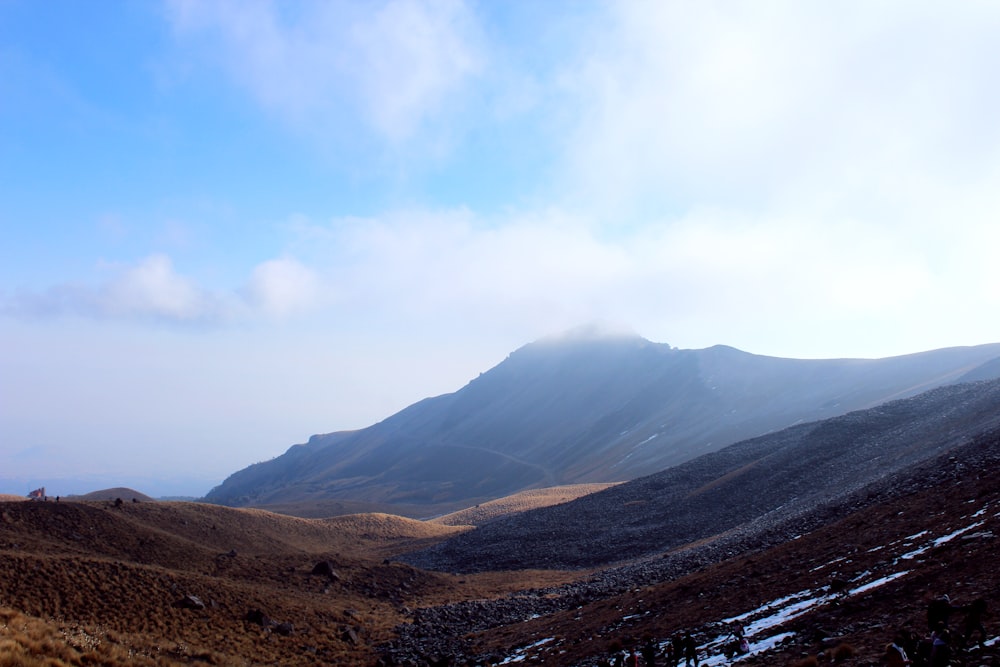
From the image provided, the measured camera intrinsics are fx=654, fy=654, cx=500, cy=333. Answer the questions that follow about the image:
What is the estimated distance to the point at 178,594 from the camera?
1048 inches

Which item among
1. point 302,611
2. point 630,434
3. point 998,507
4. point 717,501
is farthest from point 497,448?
point 998,507

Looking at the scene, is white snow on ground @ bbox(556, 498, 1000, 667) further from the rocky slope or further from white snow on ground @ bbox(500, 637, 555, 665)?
white snow on ground @ bbox(500, 637, 555, 665)

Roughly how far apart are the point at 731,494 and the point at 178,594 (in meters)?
40.5

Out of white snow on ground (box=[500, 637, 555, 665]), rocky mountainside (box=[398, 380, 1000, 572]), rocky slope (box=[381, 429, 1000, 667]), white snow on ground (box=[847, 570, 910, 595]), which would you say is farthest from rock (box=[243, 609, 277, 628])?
rocky mountainside (box=[398, 380, 1000, 572])

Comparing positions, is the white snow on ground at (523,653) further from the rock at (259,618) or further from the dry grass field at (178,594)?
the rock at (259,618)

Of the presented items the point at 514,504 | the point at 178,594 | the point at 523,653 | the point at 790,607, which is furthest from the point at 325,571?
the point at 514,504

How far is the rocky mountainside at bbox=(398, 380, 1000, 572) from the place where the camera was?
4328cm

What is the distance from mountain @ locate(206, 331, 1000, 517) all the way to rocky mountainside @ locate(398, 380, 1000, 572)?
136ft

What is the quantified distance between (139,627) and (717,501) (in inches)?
1630

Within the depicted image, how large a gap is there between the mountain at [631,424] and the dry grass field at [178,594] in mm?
68496

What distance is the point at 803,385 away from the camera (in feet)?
435

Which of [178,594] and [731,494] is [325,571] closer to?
[178,594]

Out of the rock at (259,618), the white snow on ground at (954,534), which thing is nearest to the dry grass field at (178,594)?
the rock at (259,618)

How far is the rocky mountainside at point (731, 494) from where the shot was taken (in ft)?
142
